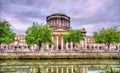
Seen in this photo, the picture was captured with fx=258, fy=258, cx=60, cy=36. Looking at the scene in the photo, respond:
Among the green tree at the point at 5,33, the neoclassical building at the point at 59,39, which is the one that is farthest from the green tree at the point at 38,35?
the neoclassical building at the point at 59,39

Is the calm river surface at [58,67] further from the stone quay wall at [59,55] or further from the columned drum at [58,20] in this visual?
the columned drum at [58,20]

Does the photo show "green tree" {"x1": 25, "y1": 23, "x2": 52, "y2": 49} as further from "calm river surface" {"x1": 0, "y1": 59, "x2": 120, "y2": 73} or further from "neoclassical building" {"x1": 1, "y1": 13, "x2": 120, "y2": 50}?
"calm river surface" {"x1": 0, "y1": 59, "x2": 120, "y2": 73}

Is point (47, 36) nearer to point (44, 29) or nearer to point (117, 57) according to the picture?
point (44, 29)

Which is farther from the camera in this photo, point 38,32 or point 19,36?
point 19,36

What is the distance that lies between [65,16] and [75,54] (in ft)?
162

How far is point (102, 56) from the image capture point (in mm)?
33438

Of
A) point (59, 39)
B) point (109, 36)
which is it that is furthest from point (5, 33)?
point (59, 39)

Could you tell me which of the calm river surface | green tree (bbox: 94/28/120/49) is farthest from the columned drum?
the calm river surface

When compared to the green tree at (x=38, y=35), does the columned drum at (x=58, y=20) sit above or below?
above

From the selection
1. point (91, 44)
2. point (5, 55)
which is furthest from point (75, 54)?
point (91, 44)

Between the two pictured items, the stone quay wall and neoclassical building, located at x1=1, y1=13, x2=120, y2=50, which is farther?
neoclassical building, located at x1=1, y1=13, x2=120, y2=50

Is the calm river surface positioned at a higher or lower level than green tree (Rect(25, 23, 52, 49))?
lower

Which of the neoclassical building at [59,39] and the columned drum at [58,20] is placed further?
the columned drum at [58,20]

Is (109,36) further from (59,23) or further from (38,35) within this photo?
(59,23)
